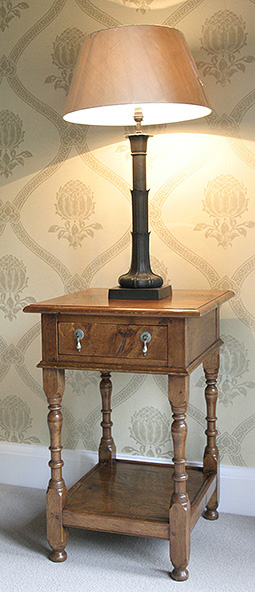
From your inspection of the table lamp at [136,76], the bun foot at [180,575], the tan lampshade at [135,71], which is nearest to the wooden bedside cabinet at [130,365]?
the bun foot at [180,575]

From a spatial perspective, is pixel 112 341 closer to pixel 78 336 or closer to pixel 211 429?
pixel 78 336

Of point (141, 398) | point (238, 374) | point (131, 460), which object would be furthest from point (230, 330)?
point (131, 460)

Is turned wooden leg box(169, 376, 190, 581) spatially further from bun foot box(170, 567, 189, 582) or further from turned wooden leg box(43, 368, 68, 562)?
turned wooden leg box(43, 368, 68, 562)

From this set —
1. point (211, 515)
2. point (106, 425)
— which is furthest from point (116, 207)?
point (211, 515)

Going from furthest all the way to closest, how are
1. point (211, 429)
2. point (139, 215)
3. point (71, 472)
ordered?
point (71, 472) < point (211, 429) < point (139, 215)

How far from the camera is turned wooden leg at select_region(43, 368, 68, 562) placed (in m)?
1.88

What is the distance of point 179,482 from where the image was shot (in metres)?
1.80

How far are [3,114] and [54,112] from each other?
0.22m

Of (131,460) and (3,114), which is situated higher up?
(3,114)

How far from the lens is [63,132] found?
237 centimetres

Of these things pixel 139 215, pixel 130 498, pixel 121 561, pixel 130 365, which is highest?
pixel 139 215

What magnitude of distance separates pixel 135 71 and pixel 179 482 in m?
1.13

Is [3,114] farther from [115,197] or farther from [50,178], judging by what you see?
[115,197]

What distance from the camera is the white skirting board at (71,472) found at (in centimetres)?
227
